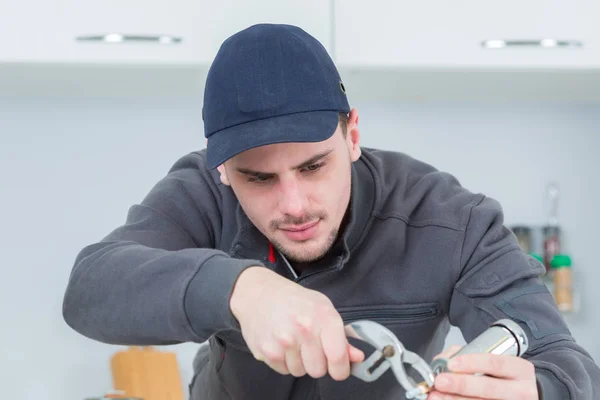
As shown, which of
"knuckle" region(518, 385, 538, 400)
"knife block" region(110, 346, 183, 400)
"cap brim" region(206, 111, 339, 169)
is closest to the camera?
"knuckle" region(518, 385, 538, 400)

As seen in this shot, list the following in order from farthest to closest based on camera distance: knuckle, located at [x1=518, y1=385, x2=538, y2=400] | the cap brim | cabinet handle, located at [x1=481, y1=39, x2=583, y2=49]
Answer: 1. cabinet handle, located at [x1=481, y1=39, x2=583, y2=49]
2. the cap brim
3. knuckle, located at [x1=518, y1=385, x2=538, y2=400]

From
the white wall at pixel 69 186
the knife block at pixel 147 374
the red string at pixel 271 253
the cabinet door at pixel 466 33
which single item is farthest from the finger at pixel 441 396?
the white wall at pixel 69 186

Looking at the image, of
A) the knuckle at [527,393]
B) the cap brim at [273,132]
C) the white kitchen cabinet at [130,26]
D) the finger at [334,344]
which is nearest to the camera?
the finger at [334,344]

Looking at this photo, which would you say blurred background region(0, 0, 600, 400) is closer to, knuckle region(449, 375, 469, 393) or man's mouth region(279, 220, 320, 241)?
man's mouth region(279, 220, 320, 241)

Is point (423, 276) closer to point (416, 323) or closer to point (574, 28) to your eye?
point (416, 323)

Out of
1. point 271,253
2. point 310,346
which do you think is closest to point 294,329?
point 310,346

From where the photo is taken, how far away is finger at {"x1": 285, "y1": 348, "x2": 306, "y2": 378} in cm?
90

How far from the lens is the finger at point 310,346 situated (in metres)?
0.89

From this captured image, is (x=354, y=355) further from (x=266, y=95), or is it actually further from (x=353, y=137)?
(x=353, y=137)

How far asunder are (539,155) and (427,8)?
625 mm

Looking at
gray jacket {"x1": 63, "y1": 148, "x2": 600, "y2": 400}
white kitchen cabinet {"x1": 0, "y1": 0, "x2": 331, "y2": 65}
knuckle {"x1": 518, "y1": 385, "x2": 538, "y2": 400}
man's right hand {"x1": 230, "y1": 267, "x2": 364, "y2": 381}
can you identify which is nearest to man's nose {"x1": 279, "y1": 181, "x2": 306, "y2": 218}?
gray jacket {"x1": 63, "y1": 148, "x2": 600, "y2": 400}

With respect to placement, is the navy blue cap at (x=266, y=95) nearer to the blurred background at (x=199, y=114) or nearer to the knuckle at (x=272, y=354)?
the knuckle at (x=272, y=354)

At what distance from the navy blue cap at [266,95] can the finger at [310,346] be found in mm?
342

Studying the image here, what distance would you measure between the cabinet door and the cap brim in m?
0.77
